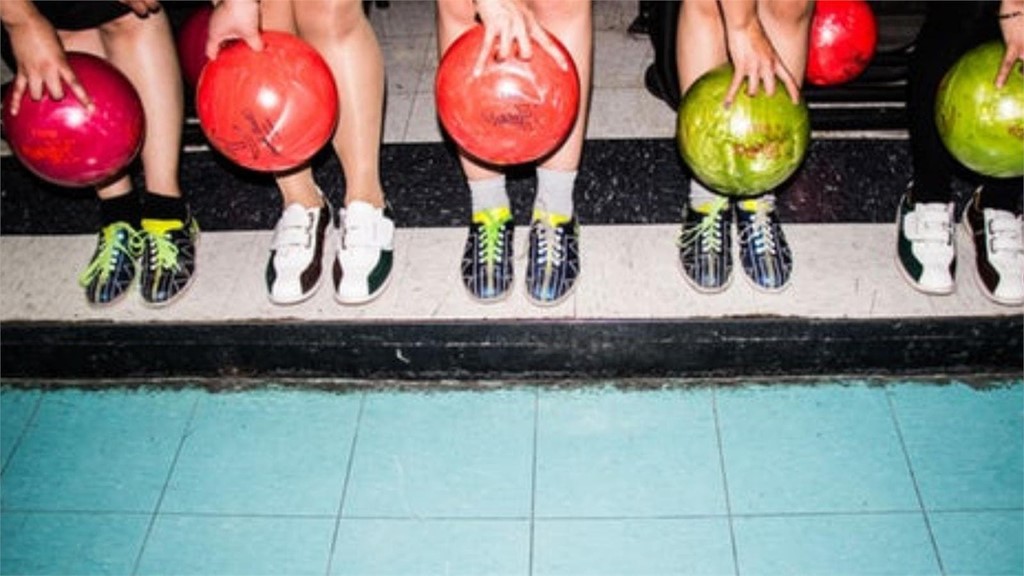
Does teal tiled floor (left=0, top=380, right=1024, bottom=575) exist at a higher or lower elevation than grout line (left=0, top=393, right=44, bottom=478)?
higher

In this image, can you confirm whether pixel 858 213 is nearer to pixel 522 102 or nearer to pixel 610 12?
pixel 522 102

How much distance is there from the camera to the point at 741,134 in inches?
70.2

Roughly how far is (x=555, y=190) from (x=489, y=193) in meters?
0.19

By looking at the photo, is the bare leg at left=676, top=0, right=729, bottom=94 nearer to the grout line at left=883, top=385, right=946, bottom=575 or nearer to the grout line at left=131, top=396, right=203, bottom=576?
the grout line at left=883, top=385, right=946, bottom=575

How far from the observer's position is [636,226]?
2.43 metres

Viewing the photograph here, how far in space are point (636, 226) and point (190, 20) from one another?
159cm

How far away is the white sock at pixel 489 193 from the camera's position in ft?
7.45

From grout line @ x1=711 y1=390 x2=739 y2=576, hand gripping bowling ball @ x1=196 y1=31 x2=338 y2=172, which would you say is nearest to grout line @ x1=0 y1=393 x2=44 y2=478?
hand gripping bowling ball @ x1=196 y1=31 x2=338 y2=172

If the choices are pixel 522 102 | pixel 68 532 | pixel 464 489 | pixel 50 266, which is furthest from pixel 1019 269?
pixel 50 266

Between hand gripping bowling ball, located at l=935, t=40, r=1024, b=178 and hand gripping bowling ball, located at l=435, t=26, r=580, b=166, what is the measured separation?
873 millimetres

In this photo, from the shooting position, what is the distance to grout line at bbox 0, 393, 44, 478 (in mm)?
2097

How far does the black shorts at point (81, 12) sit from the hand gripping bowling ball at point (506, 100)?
950 millimetres

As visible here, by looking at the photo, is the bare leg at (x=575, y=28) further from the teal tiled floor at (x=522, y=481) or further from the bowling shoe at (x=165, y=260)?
the bowling shoe at (x=165, y=260)

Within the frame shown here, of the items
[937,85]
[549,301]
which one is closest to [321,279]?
[549,301]
